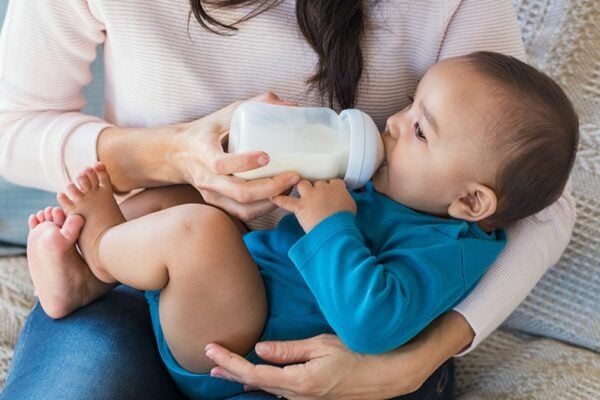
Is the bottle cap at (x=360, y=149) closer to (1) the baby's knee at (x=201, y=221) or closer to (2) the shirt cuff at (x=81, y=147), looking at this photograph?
(1) the baby's knee at (x=201, y=221)

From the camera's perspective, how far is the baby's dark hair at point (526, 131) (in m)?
1.01

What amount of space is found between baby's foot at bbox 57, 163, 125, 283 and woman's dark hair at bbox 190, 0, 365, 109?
0.89 ft

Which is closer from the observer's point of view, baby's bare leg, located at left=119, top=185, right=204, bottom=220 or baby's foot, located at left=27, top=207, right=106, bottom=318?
baby's foot, located at left=27, top=207, right=106, bottom=318

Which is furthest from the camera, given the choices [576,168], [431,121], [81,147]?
[576,168]

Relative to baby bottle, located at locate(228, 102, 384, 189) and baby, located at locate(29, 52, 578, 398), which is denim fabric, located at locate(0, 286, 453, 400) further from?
baby bottle, located at locate(228, 102, 384, 189)

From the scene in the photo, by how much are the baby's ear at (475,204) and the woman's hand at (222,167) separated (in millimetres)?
241

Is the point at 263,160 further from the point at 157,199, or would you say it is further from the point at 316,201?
the point at 157,199

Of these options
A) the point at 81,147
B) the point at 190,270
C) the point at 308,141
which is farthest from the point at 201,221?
the point at 81,147

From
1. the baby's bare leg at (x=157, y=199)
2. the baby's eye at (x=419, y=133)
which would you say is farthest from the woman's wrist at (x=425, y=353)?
the baby's bare leg at (x=157, y=199)

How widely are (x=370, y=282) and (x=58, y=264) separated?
436 mm

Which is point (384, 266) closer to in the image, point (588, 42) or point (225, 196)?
point (225, 196)

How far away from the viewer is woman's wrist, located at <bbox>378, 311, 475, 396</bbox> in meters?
1.04

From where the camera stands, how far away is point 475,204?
1.06 m

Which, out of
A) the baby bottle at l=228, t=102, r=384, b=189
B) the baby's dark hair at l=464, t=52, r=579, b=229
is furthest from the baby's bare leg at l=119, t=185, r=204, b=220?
the baby's dark hair at l=464, t=52, r=579, b=229
